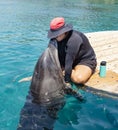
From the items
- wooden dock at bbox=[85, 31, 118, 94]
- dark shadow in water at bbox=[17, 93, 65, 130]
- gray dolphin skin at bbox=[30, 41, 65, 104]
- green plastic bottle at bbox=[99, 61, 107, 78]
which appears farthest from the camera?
green plastic bottle at bbox=[99, 61, 107, 78]

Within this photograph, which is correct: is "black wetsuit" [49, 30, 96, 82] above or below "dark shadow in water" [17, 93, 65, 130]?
above

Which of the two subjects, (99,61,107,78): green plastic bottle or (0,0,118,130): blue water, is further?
(99,61,107,78): green plastic bottle

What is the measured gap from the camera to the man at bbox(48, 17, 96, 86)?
7.15m

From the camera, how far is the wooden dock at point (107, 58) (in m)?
7.95

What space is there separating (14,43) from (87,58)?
8.65 m

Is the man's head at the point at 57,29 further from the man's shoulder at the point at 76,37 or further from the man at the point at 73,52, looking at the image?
the man's shoulder at the point at 76,37

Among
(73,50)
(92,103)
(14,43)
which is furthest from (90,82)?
(14,43)

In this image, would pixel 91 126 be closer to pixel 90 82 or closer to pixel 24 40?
pixel 90 82

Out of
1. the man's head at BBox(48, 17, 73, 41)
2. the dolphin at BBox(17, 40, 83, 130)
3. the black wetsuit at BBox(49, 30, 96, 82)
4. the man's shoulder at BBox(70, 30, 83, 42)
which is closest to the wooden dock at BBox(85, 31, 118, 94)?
the black wetsuit at BBox(49, 30, 96, 82)

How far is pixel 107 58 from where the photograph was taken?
32.3ft

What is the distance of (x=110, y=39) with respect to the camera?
469 inches

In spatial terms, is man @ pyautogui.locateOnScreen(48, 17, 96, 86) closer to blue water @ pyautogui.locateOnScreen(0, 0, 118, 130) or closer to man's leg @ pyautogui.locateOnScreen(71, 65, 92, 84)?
man's leg @ pyautogui.locateOnScreen(71, 65, 92, 84)

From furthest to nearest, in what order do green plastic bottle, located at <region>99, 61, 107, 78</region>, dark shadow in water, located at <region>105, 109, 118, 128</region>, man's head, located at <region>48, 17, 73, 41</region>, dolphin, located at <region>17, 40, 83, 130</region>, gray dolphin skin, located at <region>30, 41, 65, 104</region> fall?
green plastic bottle, located at <region>99, 61, 107, 78</region> → man's head, located at <region>48, 17, 73, 41</region> → dark shadow in water, located at <region>105, 109, 118, 128</region> → gray dolphin skin, located at <region>30, 41, 65, 104</region> → dolphin, located at <region>17, 40, 83, 130</region>

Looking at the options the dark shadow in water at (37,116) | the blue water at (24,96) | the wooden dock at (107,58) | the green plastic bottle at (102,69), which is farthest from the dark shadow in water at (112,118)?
the dark shadow in water at (37,116)
